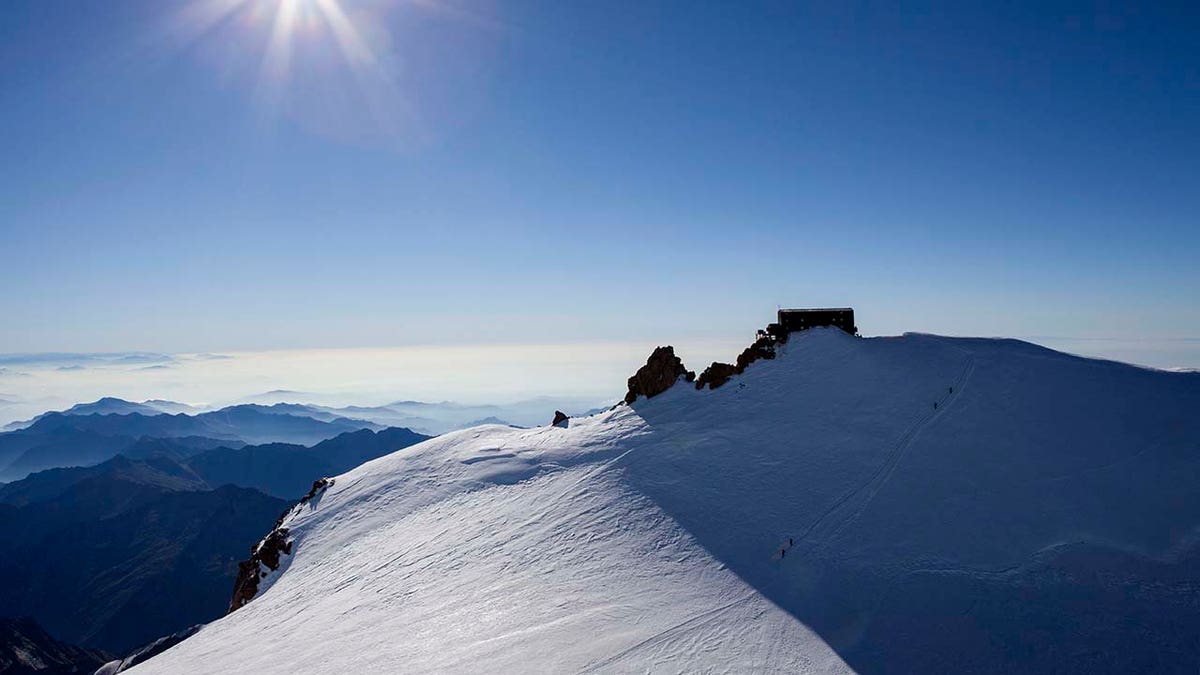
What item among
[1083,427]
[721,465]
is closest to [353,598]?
[721,465]

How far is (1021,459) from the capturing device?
2345 cm

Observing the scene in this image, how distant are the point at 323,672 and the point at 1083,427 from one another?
1223 inches

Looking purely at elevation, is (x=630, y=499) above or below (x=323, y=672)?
above

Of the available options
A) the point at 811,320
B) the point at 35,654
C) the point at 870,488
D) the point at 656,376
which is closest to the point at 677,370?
the point at 656,376

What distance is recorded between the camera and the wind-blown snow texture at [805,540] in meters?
14.9

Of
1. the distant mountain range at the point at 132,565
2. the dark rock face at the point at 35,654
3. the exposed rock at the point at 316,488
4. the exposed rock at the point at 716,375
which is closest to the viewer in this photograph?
the exposed rock at the point at 716,375

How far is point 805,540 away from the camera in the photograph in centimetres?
2033

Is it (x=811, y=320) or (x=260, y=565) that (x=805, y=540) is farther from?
(x=260, y=565)

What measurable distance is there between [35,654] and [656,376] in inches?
4609

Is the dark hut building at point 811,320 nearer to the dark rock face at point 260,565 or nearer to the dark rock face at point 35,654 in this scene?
the dark rock face at point 260,565

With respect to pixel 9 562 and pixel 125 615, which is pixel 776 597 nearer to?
pixel 125 615

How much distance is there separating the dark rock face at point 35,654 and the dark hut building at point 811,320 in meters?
119

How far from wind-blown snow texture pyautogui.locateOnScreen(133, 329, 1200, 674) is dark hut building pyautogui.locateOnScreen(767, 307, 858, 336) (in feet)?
10.8

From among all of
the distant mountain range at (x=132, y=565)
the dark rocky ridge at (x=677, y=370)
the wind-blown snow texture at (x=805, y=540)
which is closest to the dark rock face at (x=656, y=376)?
the dark rocky ridge at (x=677, y=370)
